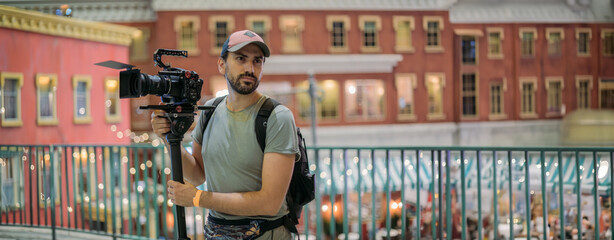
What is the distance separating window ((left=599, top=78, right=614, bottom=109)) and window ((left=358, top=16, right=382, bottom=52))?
5389 millimetres

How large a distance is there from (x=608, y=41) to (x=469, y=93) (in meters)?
3.49

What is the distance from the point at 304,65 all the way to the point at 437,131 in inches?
147

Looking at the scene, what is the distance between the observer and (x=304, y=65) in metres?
14.8

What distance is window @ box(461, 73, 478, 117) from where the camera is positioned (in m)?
15.1

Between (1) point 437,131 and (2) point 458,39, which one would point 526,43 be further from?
(1) point 437,131

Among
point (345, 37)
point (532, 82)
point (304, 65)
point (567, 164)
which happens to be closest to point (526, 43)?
point (532, 82)

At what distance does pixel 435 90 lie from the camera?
15164mm

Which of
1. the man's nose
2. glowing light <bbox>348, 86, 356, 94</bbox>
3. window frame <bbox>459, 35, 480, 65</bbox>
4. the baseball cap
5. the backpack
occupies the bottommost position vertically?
the backpack

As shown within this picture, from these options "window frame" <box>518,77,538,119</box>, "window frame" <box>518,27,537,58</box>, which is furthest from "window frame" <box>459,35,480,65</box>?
"window frame" <box>518,77,538,119</box>

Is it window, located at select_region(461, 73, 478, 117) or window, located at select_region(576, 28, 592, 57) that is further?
window, located at select_region(461, 73, 478, 117)

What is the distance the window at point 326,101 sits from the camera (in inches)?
570

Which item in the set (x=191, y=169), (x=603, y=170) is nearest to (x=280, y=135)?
(x=191, y=169)

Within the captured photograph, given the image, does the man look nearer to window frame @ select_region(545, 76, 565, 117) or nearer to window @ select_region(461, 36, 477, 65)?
window frame @ select_region(545, 76, 565, 117)

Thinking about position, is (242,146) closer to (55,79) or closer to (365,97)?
(55,79)
